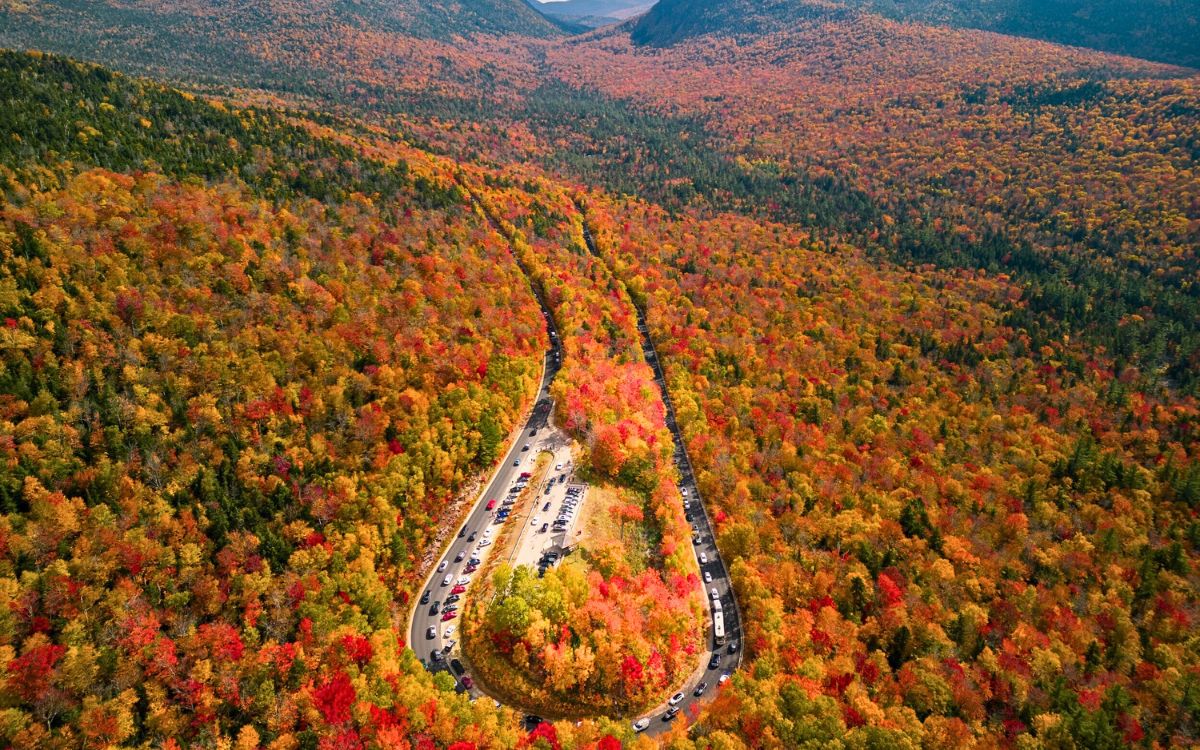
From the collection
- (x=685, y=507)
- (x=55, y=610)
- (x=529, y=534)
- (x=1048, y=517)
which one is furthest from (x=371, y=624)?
(x=1048, y=517)

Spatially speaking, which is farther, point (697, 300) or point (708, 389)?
point (697, 300)

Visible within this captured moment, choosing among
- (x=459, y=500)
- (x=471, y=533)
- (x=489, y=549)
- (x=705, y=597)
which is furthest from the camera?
(x=459, y=500)

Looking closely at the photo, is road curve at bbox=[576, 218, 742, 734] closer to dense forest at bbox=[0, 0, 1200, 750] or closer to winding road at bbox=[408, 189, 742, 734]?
winding road at bbox=[408, 189, 742, 734]

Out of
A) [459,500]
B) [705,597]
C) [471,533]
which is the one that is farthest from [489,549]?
[705,597]

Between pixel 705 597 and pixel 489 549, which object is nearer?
pixel 705 597

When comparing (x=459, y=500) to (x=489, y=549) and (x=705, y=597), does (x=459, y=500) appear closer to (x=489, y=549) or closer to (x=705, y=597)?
(x=489, y=549)

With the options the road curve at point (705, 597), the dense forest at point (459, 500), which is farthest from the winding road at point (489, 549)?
→ the dense forest at point (459, 500)

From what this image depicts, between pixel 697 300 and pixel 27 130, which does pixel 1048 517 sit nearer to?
pixel 697 300

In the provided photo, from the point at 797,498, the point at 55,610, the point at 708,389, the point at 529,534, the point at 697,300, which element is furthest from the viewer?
the point at 697,300

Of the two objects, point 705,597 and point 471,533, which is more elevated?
point 471,533
